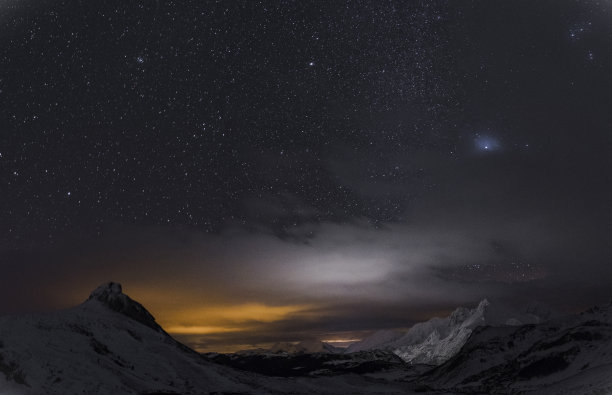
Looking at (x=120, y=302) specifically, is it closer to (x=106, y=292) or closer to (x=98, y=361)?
(x=106, y=292)

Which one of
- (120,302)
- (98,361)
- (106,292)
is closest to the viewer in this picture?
(98,361)

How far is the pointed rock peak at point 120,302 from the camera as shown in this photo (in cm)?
16750

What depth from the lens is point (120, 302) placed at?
170625mm

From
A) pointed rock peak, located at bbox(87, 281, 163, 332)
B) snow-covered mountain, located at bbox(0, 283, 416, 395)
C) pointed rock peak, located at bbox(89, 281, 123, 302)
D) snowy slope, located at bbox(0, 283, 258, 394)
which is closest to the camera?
snow-covered mountain, located at bbox(0, 283, 416, 395)

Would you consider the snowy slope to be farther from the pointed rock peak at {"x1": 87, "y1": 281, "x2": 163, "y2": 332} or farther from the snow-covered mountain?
the pointed rock peak at {"x1": 87, "y1": 281, "x2": 163, "y2": 332}

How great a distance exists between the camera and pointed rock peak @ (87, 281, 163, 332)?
550 ft

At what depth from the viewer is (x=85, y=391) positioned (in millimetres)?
65312

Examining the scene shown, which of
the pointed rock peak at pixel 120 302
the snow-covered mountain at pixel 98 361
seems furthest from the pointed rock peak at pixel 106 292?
the snow-covered mountain at pixel 98 361

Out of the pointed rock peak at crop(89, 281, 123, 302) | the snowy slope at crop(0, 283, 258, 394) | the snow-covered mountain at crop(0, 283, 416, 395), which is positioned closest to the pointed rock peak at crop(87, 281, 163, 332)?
the pointed rock peak at crop(89, 281, 123, 302)

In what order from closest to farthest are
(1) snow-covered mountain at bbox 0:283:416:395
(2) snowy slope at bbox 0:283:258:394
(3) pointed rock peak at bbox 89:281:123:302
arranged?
(1) snow-covered mountain at bbox 0:283:416:395, (2) snowy slope at bbox 0:283:258:394, (3) pointed rock peak at bbox 89:281:123:302

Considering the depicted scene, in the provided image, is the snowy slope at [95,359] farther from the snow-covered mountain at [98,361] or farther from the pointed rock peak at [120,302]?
the pointed rock peak at [120,302]

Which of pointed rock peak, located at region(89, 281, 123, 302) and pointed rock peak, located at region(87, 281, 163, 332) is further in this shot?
pointed rock peak, located at region(89, 281, 123, 302)

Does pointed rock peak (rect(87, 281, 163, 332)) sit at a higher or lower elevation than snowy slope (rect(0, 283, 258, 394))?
higher

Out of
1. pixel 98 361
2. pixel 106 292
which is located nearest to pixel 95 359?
pixel 98 361
